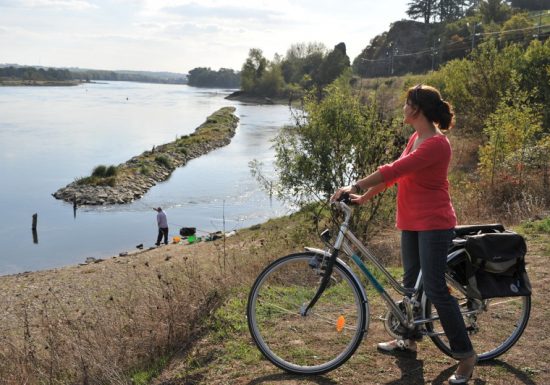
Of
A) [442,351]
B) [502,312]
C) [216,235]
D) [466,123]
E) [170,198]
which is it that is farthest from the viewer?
[170,198]

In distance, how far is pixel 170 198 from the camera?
1459 inches

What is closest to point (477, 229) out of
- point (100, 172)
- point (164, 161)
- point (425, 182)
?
point (425, 182)

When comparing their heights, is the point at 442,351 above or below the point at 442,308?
below

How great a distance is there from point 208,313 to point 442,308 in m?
2.55

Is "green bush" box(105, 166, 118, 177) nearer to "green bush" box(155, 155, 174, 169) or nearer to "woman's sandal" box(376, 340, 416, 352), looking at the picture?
"green bush" box(155, 155, 174, 169)

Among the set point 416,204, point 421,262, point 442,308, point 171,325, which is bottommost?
point 171,325

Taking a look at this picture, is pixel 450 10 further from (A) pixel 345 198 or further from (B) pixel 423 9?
(A) pixel 345 198

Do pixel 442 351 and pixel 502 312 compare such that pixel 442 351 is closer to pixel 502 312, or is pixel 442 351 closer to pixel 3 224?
pixel 502 312

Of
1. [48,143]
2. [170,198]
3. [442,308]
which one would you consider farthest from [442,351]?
[48,143]

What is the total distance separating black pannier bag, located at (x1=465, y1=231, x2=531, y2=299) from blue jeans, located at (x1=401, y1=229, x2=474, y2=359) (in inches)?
10.2

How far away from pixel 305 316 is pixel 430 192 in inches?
53.5

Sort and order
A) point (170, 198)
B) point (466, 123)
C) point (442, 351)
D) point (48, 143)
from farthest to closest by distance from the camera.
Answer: point (48, 143) < point (170, 198) < point (466, 123) < point (442, 351)

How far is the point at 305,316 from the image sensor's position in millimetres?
4336

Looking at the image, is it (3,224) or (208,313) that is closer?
(208,313)
